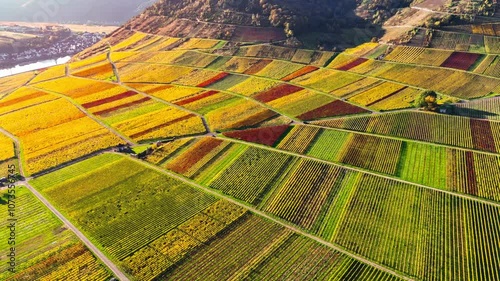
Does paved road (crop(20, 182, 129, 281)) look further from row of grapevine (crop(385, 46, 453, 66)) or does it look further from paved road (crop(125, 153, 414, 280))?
row of grapevine (crop(385, 46, 453, 66))

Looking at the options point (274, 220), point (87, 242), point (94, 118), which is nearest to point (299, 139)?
point (274, 220)

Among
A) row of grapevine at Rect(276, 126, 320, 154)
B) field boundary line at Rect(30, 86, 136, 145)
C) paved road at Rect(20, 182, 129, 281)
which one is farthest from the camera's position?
field boundary line at Rect(30, 86, 136, 145)

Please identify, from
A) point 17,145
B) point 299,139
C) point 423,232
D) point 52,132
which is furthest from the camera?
point 52,132

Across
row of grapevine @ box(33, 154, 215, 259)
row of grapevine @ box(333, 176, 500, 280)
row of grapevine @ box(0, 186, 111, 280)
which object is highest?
row of grapevine @ box(333, 176, 500, 280)

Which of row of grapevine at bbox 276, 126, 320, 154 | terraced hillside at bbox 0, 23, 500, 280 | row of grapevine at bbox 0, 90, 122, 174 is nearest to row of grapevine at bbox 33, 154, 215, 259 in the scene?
terraced hillside at bbox 0, 23, 500, 280

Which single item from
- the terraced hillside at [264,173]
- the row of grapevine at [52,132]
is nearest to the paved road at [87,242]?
the terraced hillside at [264,173]

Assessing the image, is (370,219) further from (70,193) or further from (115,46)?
(115,46)

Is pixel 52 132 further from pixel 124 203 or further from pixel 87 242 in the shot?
pixel 87 242

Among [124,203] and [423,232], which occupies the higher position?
[423,232]

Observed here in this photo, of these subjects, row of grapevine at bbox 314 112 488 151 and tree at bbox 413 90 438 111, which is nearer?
row of grapevine at bbox 314 112 488 151

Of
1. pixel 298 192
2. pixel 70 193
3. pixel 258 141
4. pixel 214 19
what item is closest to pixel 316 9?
pixel 214 19
